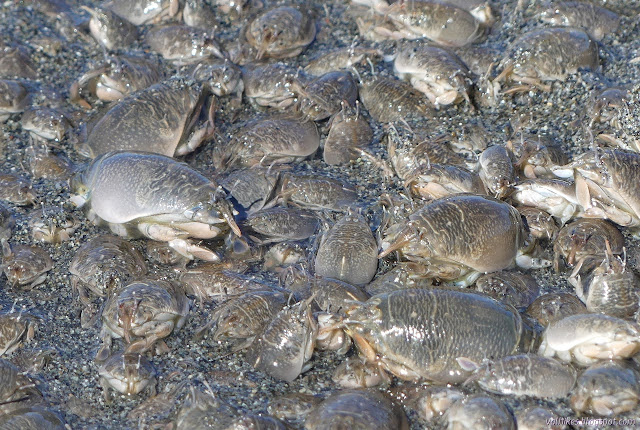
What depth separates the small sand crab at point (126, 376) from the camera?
390 cm

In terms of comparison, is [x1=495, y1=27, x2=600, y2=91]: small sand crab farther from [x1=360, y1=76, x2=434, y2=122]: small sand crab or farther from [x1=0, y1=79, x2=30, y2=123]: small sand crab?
[x1=0, y1=79, x2=30, y2=123]: small sand crab

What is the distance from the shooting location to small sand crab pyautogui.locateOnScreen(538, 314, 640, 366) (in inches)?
146

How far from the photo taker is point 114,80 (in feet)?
19.7

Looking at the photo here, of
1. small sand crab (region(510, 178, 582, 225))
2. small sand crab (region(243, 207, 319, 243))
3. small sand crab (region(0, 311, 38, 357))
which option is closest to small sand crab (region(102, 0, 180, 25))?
small sand crab (region(243, 207, 319, 243))

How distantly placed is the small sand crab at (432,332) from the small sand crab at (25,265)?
6.68 ft

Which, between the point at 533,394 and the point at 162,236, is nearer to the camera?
the point at 533,394

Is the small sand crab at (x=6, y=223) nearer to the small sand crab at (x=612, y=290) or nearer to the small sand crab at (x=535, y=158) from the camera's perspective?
the small sand crab at (x=535, y=158)

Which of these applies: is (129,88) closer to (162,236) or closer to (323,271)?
(162,236)

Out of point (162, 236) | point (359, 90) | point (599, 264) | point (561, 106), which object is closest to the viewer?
point (599, 264)

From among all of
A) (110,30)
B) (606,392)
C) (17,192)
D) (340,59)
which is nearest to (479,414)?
(606,392)

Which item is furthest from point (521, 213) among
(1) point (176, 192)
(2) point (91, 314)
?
(2) point (91, 314)

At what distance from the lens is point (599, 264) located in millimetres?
4344

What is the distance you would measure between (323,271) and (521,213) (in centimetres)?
131

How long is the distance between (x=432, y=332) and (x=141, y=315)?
5.09 ft
